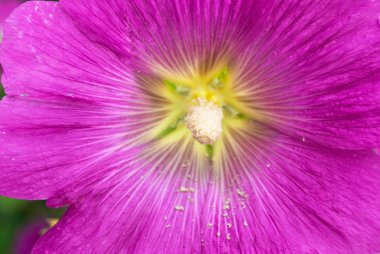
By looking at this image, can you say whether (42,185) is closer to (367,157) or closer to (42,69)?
(42,69)

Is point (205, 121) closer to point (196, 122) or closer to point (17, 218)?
point (196, 122)

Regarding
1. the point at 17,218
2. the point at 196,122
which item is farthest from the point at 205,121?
the point at 17,218

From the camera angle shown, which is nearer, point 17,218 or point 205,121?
point 205,121

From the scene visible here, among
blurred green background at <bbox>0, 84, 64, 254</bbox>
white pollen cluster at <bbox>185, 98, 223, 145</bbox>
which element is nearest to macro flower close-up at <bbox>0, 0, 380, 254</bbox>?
white pollen cluster at <bbox>185, 98, 223, 145</bbox>

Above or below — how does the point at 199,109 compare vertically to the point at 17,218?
above

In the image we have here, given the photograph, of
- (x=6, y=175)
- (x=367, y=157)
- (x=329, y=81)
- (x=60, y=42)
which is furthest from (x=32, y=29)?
(x=367, y=157)

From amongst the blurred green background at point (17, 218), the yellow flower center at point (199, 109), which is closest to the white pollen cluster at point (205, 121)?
the yellow flower center at point (199, 109)

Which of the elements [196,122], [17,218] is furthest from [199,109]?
[17,218]
